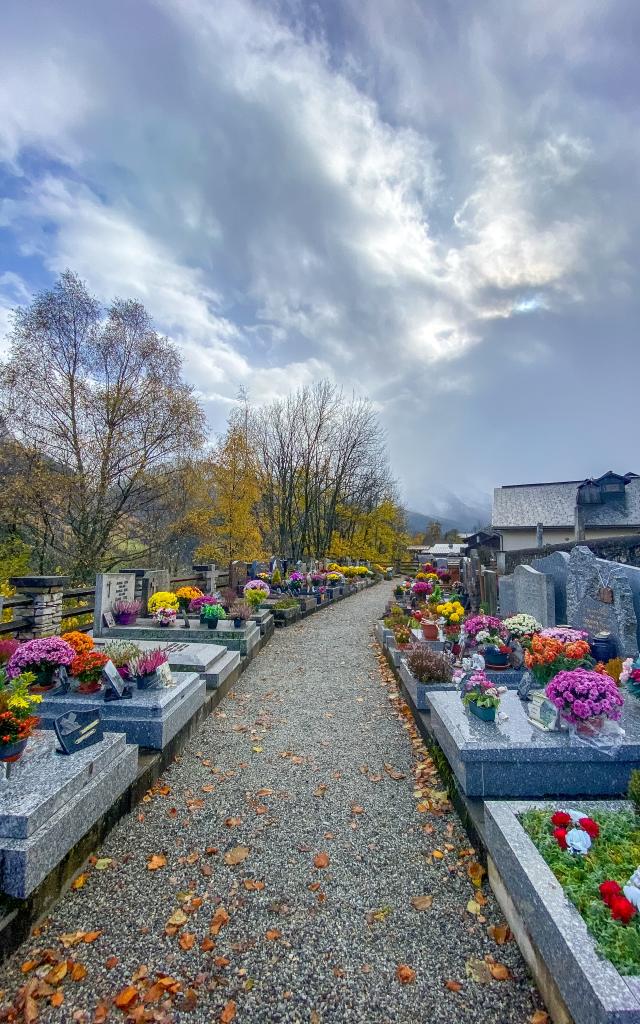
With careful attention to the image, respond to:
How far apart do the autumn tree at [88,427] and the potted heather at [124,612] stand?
256 inches

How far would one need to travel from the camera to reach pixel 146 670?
4898mm

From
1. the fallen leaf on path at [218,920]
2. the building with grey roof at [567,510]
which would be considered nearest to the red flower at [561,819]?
the fallen leaf on path at [218,920]

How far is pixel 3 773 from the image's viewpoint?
301 cm

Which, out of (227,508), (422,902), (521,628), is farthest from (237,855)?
(227,508)

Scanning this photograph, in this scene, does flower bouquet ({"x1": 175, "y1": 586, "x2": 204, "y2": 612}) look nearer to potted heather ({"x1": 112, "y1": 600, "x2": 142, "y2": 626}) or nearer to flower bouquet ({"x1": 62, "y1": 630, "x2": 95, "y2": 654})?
potted heather ({"x1": 112, "y1": 600, "x2": 142, "y2": 626})

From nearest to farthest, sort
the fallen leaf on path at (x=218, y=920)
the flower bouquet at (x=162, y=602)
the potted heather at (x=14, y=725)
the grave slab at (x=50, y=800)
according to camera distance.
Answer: the grave slab at (x=50, y=800) < the fallen leaf on path at (x=218, y=920) < the potted heather at (x=14, y=725) < the flower bouquet at (x=162, y=602)

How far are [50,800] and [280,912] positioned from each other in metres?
1.65

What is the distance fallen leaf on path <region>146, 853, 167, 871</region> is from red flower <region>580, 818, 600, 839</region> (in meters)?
2.91

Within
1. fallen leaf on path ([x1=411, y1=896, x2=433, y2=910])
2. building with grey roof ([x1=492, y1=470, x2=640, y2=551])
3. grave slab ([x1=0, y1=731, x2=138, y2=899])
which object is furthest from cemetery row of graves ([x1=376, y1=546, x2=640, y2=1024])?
building with grey roof ([x1=492, y1=470, x2=640, y2=551])

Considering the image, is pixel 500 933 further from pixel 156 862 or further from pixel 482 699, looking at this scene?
pixel 156 862

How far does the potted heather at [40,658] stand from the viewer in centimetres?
466

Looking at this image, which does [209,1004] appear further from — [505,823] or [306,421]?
[306,421]

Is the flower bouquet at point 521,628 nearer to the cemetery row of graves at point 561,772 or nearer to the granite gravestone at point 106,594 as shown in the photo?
the cemetery row of graves at point 561,772

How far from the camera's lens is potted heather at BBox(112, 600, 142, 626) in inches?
346
